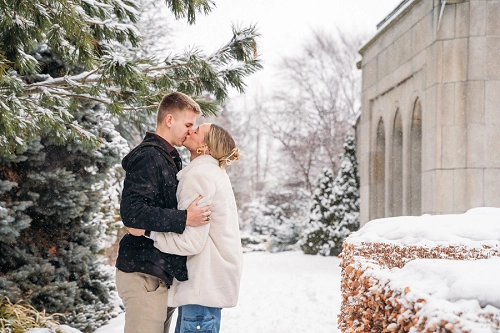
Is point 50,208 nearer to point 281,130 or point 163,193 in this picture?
point 163,193

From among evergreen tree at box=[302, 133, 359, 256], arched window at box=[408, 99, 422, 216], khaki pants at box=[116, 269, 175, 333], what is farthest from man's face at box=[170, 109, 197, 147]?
evergreen tree at box=[302, 133, 359, 256]

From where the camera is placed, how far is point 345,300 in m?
3.86

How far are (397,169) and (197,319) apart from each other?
978 centimetres

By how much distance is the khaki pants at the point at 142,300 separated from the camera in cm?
322

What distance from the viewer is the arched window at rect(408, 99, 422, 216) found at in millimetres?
11133

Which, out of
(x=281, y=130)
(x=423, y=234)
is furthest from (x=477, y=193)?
(x=281, y=130)

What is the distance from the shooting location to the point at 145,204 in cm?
311

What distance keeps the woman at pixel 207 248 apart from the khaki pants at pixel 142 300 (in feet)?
0.36

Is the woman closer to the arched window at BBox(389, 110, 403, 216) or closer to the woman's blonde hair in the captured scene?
the woman's blonde hair

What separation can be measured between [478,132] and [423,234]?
18.8 feet

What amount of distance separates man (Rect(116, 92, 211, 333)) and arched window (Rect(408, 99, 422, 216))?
8594 millimetres

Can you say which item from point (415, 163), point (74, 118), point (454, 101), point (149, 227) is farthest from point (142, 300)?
point (415, 163)

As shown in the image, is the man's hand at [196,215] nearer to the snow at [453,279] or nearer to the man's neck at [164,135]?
the man's neck at [164,135]

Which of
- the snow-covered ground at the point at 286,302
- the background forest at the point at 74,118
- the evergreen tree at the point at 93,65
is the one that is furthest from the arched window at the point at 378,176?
the evergreen tree at the point at 93,65
